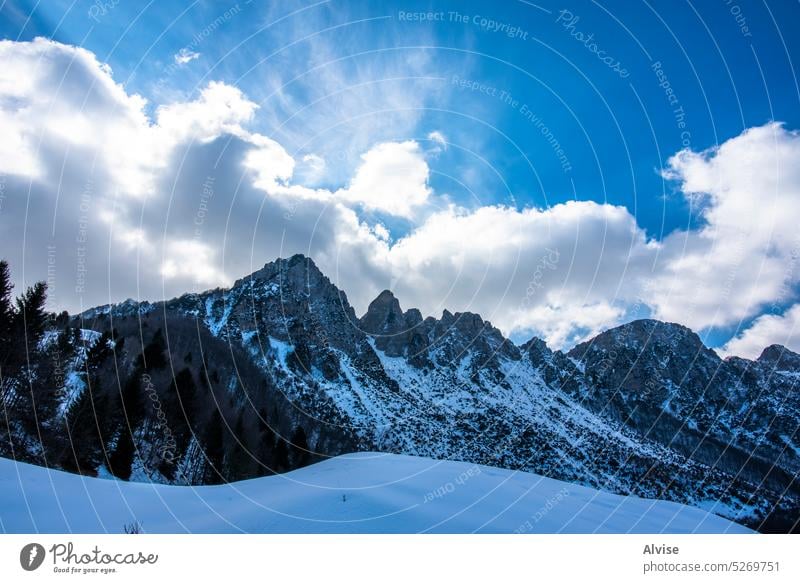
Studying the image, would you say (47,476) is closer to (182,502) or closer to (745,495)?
(182,502)

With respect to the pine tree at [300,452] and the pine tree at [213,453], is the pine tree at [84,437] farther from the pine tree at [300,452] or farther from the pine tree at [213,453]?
the pine tree at [300,452]

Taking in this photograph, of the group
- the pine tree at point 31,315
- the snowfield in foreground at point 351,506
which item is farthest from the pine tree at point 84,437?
the snowfield in foreground at point 351,506

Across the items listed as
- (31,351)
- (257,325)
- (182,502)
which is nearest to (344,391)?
(257,325)

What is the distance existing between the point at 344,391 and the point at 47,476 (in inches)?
6224

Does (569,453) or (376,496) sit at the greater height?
(376,496)

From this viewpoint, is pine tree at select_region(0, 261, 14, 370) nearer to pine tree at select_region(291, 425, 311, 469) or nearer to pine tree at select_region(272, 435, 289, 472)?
pine tree at select_region(272, 435, 289, 472)

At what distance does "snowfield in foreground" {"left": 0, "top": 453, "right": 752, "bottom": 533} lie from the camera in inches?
302

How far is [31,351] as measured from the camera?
95.7ft
